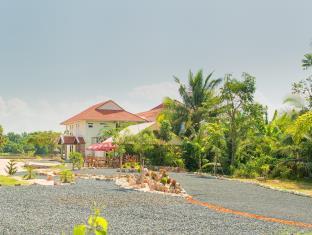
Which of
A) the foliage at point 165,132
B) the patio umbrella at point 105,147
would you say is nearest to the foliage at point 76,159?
the patio umbrella at point 105,147

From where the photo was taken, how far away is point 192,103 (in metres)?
40.3

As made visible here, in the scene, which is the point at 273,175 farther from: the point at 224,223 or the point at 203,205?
the point at 224,223

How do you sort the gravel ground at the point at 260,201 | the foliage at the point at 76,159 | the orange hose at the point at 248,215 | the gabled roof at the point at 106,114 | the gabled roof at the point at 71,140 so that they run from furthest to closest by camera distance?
the gabled roof at the point at 71,140, the gabled roof at the point at 106,114, the foliage at the point at 76,159, the gravel ground at the point at 260,201, the orange hose at the point at 248,215

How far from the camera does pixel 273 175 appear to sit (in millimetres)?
26484

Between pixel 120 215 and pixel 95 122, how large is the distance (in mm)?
37149

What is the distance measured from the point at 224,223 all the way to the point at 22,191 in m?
8.43

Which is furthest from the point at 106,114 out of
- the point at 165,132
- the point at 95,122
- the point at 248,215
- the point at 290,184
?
the point at 248,215

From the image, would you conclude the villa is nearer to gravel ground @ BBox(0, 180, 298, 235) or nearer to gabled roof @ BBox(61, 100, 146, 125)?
gabled roof @ BBox(61, 100, 146, 125)

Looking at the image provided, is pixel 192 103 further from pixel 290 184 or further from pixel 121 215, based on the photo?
pixel 121 215

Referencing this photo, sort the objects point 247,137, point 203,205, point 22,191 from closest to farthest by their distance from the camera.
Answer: point 203,205, point 22,191, point 247,137

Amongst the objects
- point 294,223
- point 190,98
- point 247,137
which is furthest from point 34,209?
point 190,98

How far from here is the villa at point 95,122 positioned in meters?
46.9

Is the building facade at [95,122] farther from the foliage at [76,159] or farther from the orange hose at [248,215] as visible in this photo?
the orange hose at [248,215]

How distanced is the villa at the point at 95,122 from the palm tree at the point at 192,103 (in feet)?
30.6
